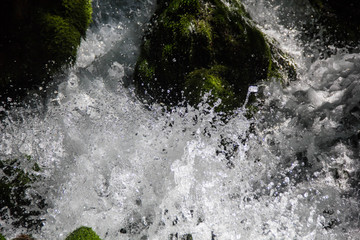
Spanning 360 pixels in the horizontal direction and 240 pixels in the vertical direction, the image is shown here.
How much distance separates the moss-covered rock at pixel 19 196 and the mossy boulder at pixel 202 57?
1.58m

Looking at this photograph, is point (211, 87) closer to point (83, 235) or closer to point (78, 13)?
point (78, 13)

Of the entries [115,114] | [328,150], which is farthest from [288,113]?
[115,114]

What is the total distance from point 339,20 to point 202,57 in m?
2.53

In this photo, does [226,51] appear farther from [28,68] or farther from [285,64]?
[28,68]

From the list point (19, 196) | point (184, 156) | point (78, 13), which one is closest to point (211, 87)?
point (184, 156)

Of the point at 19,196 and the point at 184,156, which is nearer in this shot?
the point at 19,196

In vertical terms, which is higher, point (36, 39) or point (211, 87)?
point (211, 87)

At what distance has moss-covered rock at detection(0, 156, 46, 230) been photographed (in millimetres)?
2838

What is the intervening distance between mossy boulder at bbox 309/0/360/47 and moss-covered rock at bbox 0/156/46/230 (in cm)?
434

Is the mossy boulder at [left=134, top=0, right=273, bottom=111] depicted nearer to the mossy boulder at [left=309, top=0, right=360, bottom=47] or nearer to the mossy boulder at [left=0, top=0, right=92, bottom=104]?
the mossy boulder at [left=0, top=0, right=92, bottom=104]

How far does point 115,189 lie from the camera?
304cm

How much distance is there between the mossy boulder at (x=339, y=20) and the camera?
437cm

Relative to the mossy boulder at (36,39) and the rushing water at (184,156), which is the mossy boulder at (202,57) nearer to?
the rushing water at (184,156)

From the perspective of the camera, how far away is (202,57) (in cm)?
343
